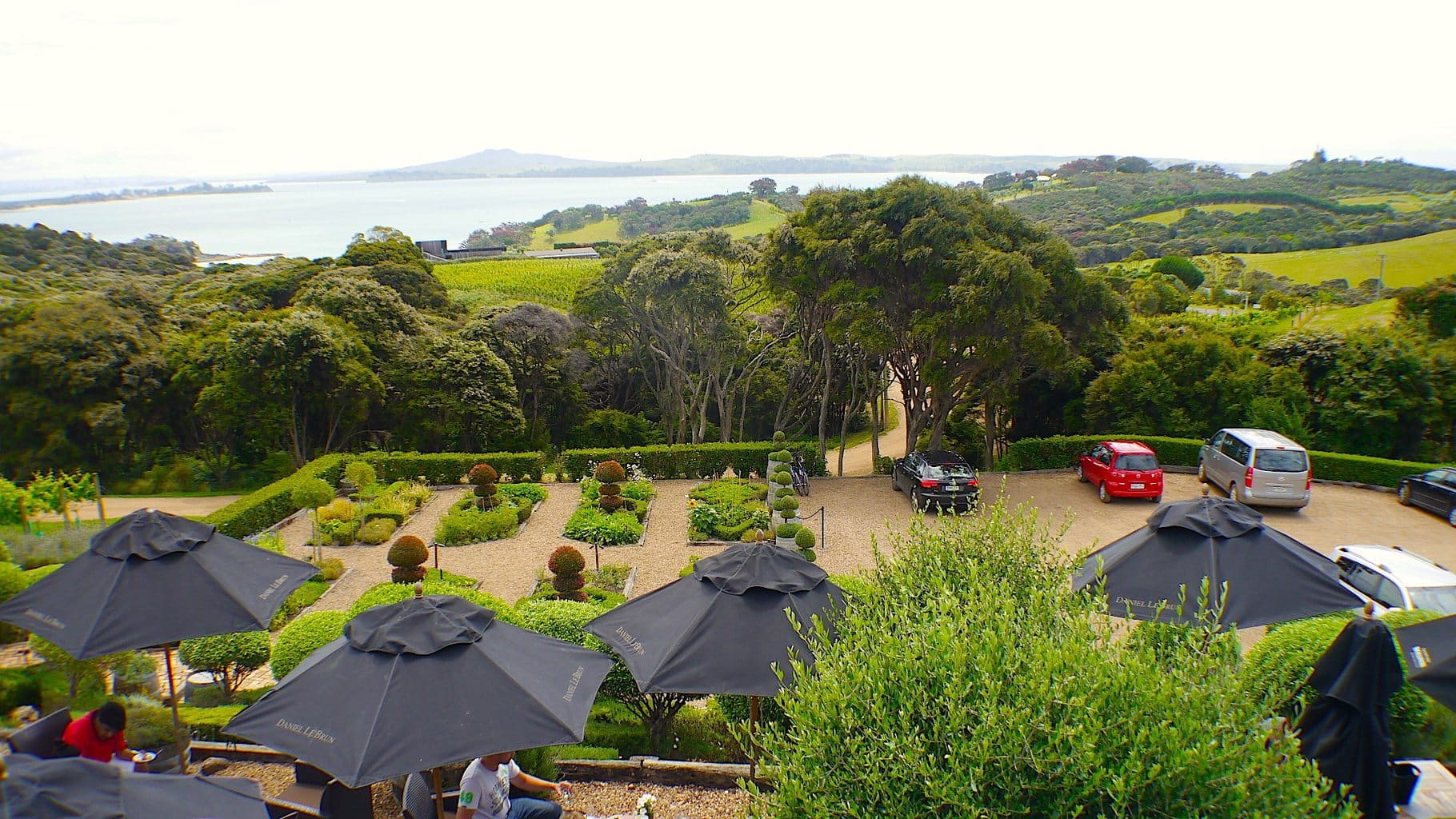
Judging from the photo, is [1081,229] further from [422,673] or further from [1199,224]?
[422,673]

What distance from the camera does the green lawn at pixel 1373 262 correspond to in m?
47.2

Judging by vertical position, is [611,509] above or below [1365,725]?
below

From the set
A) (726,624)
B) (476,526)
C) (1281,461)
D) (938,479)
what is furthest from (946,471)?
(726,624)

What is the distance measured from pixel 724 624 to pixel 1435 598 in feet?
34.0

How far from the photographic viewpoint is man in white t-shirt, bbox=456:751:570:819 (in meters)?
6.00

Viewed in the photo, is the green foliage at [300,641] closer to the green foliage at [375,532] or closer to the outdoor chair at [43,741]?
the outdoor chair at [43,741]

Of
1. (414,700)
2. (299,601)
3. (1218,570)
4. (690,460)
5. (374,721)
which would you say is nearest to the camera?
(374,721)

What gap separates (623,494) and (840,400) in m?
15.8

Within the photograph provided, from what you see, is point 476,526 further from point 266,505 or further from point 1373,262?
point 1373,262

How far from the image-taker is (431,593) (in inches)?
380

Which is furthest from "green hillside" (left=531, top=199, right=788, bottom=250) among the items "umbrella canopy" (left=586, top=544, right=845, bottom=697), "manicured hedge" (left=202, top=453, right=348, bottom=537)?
"umbrella canopy" (left=586, top=544, right=845, bottom=697)

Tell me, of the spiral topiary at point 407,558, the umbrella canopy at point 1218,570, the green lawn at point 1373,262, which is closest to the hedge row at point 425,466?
the spiral topiary at point 407,558

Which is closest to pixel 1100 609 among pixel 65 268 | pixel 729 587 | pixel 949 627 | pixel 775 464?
pixel 949 627

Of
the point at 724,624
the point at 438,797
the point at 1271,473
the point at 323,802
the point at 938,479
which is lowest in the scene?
the point at 938,479
